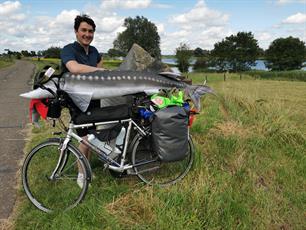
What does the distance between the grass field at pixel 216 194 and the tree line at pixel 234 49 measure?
76.4 m

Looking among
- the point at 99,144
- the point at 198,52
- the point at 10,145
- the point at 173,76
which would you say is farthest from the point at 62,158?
the point at 198,52

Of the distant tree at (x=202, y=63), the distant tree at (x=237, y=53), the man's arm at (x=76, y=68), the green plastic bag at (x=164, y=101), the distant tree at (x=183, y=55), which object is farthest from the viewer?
the distant tree at (x=202, y=63)

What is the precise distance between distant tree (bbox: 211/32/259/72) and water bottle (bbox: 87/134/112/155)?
3319 inches

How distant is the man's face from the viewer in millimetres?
3928

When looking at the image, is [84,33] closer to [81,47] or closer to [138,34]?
[81,47]

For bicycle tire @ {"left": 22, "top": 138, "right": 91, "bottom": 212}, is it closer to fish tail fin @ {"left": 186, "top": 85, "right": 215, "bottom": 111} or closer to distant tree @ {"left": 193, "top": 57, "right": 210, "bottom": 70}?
fish tail fin @ {"left": 186, "top": 85, "right": 215, "bottom": 111}

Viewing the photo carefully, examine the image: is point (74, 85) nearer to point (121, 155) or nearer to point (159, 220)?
point (121, 155)

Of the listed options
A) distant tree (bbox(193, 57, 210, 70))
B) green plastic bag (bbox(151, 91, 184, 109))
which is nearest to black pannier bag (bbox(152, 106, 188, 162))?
green plastic bag (bbox(151, 91, 184, 109))

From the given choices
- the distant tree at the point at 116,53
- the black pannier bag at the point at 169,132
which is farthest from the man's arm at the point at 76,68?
the distant tree at the point at 116,53

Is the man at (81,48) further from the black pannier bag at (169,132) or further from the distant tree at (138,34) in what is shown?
the distant tree at (138,34)

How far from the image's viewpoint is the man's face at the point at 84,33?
3.93 m

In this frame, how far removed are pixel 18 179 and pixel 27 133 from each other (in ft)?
9.01

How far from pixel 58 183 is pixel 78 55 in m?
1.55

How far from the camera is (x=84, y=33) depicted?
3934 mm
